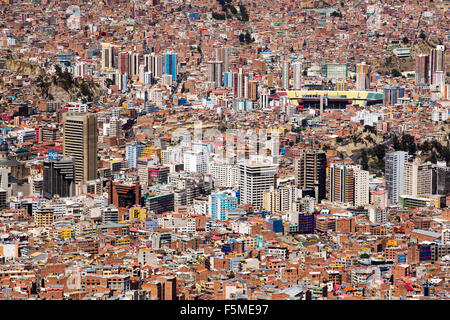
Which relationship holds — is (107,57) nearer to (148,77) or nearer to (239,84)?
(148,77)

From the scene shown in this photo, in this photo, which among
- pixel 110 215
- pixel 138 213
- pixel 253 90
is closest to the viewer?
pixel 110 215

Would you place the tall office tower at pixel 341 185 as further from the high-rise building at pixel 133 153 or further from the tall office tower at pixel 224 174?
the high-rise building at pixel 133 153

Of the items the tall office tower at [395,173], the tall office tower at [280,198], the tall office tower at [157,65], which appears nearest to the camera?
the tall office tower at [280,198]

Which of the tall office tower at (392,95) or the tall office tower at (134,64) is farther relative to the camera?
the tall office tower at (134,64)

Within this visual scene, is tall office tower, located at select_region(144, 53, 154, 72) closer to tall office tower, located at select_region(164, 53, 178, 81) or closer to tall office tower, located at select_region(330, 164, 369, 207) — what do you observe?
tall office tower, located at select_region(164, 53, 178, 81)

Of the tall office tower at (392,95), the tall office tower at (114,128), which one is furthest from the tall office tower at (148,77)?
the tall office tower at (392,95)

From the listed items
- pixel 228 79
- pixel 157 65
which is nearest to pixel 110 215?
pixel 228 79

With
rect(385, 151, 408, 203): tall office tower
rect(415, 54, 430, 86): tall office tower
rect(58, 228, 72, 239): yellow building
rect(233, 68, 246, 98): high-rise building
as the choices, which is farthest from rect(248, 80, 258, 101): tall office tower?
rect(58, 228, 72, 239): yellow building
